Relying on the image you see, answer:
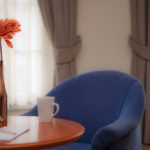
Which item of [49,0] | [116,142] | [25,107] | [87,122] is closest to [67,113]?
[87,122]

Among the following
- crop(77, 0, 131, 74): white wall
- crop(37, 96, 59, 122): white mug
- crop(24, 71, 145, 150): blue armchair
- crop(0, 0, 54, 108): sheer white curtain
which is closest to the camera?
crop(37, 96, 59, 122): white mug

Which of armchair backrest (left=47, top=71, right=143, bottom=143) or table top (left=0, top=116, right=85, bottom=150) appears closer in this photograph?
table top (left=0, top=116, right=85, bottom=150)

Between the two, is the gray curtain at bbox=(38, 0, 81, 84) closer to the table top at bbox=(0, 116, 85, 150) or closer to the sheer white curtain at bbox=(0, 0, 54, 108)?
the sheer white curtain at bbox=(0, 0, 54, 108)

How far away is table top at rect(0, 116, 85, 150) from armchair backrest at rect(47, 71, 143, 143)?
39cm

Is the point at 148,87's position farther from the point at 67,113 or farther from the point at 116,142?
the point at 116,142

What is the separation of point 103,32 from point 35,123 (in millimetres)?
2114

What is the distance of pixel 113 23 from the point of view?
3389 mm

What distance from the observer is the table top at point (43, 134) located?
3.52 feet

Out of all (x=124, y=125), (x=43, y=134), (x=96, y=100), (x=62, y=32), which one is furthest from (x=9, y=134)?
(x=62, y=32)

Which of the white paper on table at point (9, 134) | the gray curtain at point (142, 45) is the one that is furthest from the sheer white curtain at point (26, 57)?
the white paper on table at point (9, 134)

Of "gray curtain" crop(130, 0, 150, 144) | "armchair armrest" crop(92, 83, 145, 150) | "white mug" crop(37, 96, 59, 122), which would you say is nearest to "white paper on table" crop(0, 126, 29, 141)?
"white mug" crop(37, 96, 59, 122)

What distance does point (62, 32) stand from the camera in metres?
3.14

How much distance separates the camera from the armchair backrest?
6.08 ft

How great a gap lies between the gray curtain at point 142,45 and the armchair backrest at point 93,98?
58.8 inches
